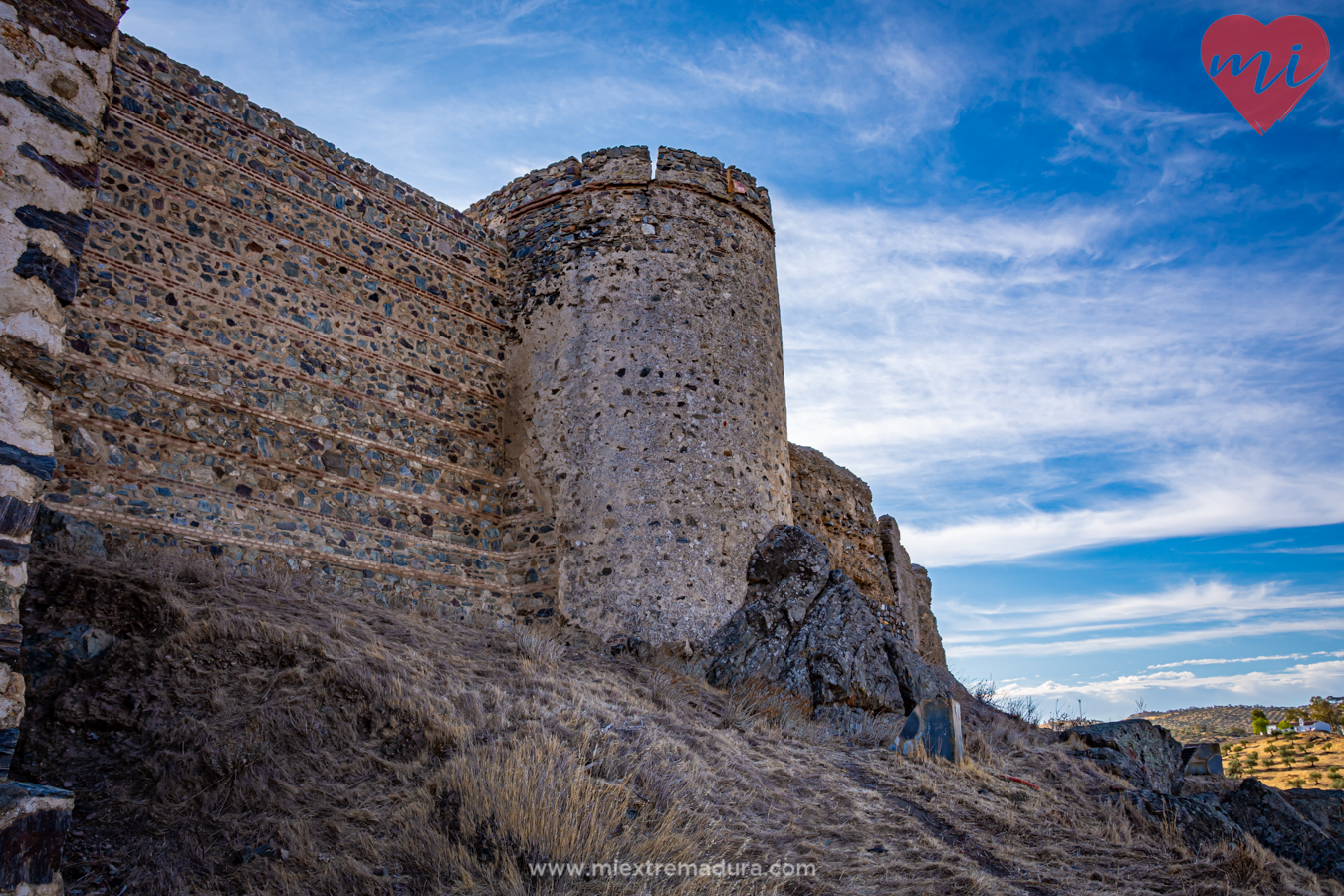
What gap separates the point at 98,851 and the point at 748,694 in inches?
243

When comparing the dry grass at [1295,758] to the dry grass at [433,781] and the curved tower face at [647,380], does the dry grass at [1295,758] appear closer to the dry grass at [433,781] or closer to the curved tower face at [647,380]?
the curved tower face at [647,380]

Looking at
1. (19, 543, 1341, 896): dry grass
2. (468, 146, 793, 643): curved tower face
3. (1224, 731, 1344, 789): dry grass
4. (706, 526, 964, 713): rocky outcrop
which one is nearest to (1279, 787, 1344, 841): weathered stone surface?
(19, 543, 1341, 896): dry grass

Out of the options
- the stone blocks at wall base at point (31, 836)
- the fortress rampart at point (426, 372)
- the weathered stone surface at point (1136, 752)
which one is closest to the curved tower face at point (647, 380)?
the fortress rampart at point (426, 372)

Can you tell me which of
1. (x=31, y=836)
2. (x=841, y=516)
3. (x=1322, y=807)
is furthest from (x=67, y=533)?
(x=1322, y=807)

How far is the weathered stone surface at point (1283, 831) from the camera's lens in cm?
763

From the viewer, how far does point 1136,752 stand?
33.0ft

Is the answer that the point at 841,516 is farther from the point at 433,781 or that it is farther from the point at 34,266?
the point at 34,266

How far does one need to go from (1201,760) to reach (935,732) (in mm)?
5364

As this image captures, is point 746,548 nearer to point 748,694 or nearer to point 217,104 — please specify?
point 748,694

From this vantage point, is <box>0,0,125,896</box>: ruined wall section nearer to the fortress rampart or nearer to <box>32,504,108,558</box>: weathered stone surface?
the fortress rampart

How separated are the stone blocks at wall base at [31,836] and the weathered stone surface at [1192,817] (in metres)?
7.60

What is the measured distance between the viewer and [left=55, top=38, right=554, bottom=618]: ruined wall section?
25.5 feet

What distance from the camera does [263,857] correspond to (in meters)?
4.19

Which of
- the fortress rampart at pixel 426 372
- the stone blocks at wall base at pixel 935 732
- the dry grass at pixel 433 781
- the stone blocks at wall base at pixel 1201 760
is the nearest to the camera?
the dry grass at pixel 433 781
